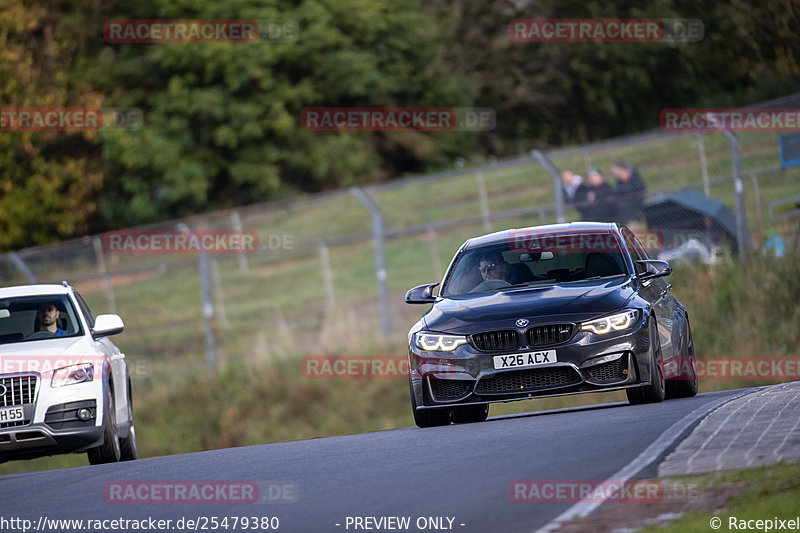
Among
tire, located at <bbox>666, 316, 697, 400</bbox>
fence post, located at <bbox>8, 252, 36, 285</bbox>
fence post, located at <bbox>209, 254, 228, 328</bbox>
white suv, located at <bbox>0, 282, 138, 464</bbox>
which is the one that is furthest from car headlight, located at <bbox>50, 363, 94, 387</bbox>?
fence post, located at <bbox>209, 254, 228, 328</bbox>

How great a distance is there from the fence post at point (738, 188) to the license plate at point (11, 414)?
1108cm

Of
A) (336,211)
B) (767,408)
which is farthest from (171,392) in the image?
(336,211)

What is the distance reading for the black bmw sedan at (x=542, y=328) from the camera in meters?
12.1

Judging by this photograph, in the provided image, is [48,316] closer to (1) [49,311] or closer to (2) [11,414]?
(1) [49,311]

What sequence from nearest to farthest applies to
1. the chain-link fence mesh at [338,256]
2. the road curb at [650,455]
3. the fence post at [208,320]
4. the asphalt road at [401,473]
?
the road curb at [650,455] → the asphalt road at [401,473] → the fence post at [208,320] → the chain-link fence mesh at [338,256]

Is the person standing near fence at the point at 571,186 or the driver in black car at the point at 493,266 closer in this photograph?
the driver in black car at the point at 493,266

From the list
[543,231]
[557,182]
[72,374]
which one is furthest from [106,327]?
[557,182]

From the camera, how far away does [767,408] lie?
11320 mm

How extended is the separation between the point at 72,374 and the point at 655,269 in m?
5.12

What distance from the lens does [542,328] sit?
39.9ft

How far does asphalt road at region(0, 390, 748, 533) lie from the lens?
26.9ft

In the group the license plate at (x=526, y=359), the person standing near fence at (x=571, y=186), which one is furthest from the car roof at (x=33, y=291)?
the person standing near fence at (x=571, y=186)

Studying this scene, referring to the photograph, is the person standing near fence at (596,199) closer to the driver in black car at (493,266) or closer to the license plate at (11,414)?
the driver in black car at (493,266)

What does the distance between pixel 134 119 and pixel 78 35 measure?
13.2 feet
